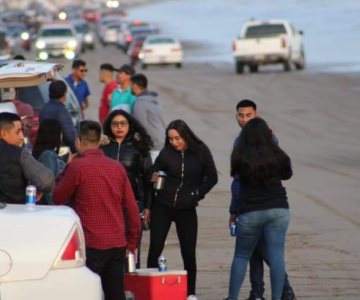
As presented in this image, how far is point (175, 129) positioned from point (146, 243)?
3.44 meters

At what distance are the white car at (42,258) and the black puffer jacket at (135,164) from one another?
305cm

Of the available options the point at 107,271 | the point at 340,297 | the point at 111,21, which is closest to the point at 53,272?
the point at 107,271

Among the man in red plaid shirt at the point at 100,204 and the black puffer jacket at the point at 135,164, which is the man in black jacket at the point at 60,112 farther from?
the man in red plaid shirt at the point at 100,204

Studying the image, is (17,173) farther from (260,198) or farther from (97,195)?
(260,198)

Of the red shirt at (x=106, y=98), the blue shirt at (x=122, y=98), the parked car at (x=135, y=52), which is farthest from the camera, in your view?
the parked car at (x=135, y=52)

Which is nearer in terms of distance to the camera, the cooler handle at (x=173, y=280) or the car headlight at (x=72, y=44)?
the cooler handle at (x=173, y=280)

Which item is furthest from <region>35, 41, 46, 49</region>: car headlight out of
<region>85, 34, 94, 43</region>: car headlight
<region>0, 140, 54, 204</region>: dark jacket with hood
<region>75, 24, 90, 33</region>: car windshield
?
<region>0, 140, 54, 204</region>: dark jacket with hood

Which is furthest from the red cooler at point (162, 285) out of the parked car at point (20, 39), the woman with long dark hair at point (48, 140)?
the parked car at point (20, 39)

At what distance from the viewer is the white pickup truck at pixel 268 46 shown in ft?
146

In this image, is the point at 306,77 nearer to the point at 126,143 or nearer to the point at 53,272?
the point at 126,143

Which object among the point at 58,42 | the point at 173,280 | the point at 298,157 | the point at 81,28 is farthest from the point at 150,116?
the point at 81,28

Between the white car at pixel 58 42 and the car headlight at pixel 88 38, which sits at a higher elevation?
the white car at pixel 58 42

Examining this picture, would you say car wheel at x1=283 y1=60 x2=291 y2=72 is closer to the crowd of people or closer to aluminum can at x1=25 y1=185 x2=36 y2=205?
the crowd of people

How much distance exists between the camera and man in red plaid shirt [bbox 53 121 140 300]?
28.0ft
